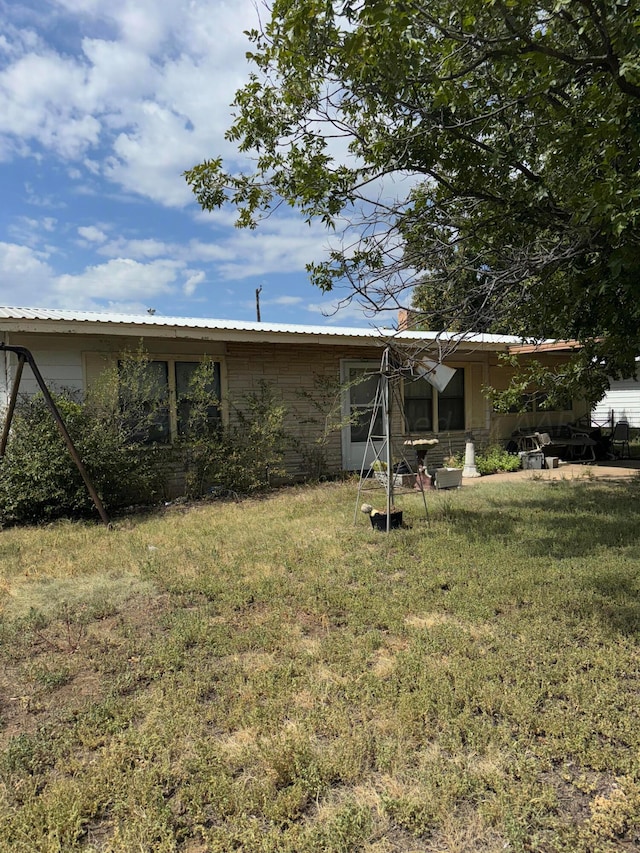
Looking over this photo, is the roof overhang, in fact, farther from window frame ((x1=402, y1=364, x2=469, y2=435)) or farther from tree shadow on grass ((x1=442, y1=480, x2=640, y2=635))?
tree shadow on grass ((x1=442, y1=480, x2=640, y2=635))

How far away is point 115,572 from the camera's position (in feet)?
16.7

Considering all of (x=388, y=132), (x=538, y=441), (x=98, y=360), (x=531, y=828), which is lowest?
(x=531, y=828)

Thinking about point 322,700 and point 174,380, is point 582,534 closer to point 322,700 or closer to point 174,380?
point 322,700

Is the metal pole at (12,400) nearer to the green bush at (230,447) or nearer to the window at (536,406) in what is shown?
the green bush at (230,447)

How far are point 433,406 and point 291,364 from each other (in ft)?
11.8

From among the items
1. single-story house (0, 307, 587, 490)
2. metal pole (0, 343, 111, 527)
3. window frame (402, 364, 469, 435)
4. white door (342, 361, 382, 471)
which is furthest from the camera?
window frame (402, 364, 469, 435)

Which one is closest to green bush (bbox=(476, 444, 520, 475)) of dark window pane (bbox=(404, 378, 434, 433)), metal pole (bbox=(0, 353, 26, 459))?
dark window pane (bbox=(404, 378, 434, 433))

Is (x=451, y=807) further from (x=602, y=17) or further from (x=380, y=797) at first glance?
(x=602, y=17)

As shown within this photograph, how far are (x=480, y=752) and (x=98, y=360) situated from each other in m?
7.62

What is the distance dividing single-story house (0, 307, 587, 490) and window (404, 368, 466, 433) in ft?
0.07

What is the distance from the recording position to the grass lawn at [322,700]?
2.10 m

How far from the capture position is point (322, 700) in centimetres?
291

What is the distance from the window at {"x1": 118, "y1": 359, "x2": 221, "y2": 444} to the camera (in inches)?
311

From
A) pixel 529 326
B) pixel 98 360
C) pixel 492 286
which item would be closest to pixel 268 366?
pixel 98 360
